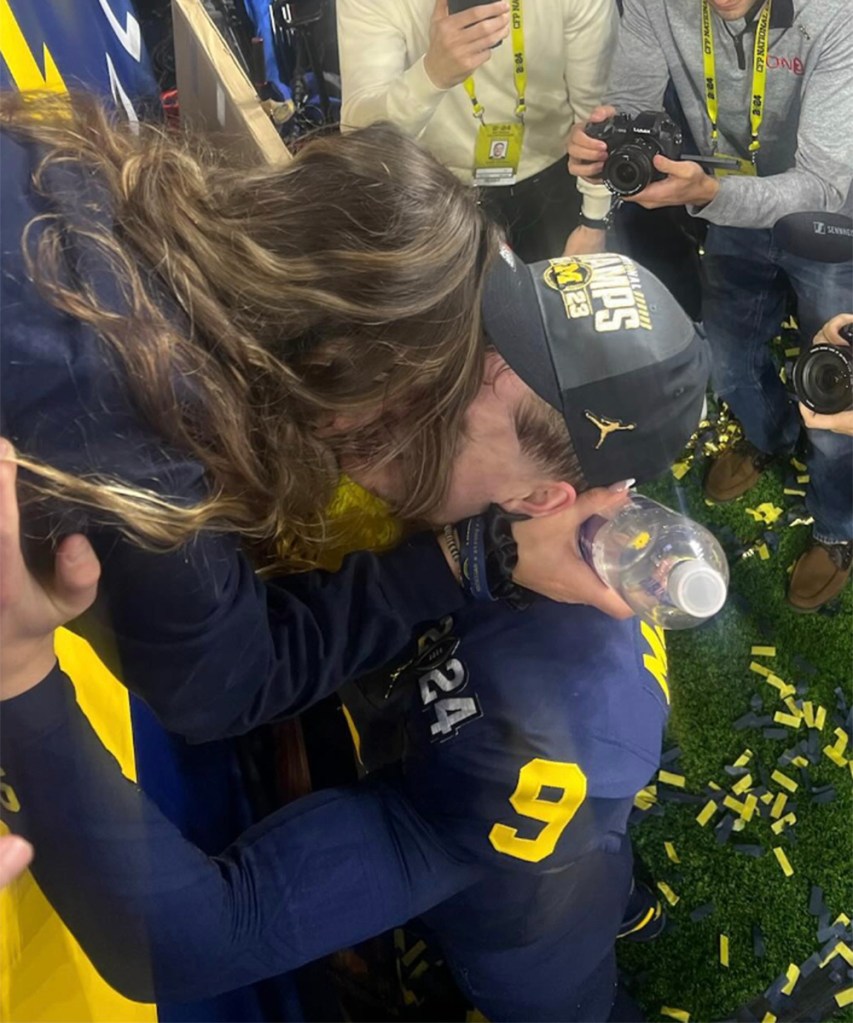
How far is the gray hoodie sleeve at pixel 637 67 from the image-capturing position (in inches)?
24.9

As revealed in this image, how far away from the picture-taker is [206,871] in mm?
449

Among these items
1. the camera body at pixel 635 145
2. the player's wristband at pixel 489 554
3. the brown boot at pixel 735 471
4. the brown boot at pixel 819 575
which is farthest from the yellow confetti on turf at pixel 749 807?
the camera body at pixel 635 145

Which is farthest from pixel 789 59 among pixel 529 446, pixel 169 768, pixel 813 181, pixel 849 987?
pixel 849 987

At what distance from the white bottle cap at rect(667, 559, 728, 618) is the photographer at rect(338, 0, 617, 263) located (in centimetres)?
24

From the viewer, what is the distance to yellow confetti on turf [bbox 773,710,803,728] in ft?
3.14

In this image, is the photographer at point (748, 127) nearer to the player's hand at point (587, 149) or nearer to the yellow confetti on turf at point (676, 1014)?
the player's hand at point (587, 149)

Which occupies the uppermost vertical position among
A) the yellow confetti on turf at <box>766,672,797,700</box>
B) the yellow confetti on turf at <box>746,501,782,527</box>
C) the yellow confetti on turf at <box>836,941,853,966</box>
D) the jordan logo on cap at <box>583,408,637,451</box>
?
the jordan logo on cap at <box>583,408,637,451</box>

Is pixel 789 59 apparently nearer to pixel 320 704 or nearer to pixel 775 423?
pixel 775 423

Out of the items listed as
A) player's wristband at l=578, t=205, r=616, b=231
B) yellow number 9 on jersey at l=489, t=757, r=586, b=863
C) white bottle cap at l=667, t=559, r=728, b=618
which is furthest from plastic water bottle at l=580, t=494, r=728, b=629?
player's wristband at l=578, t=205, r=616, b=231

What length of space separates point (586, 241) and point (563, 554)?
0.82 ft

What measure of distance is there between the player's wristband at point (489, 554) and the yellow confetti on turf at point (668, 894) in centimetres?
50

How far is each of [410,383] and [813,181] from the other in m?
0.42

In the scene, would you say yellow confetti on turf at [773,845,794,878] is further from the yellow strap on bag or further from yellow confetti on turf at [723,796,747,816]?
the yellow strap on bag

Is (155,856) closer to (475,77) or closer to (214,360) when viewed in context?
(214,360)
